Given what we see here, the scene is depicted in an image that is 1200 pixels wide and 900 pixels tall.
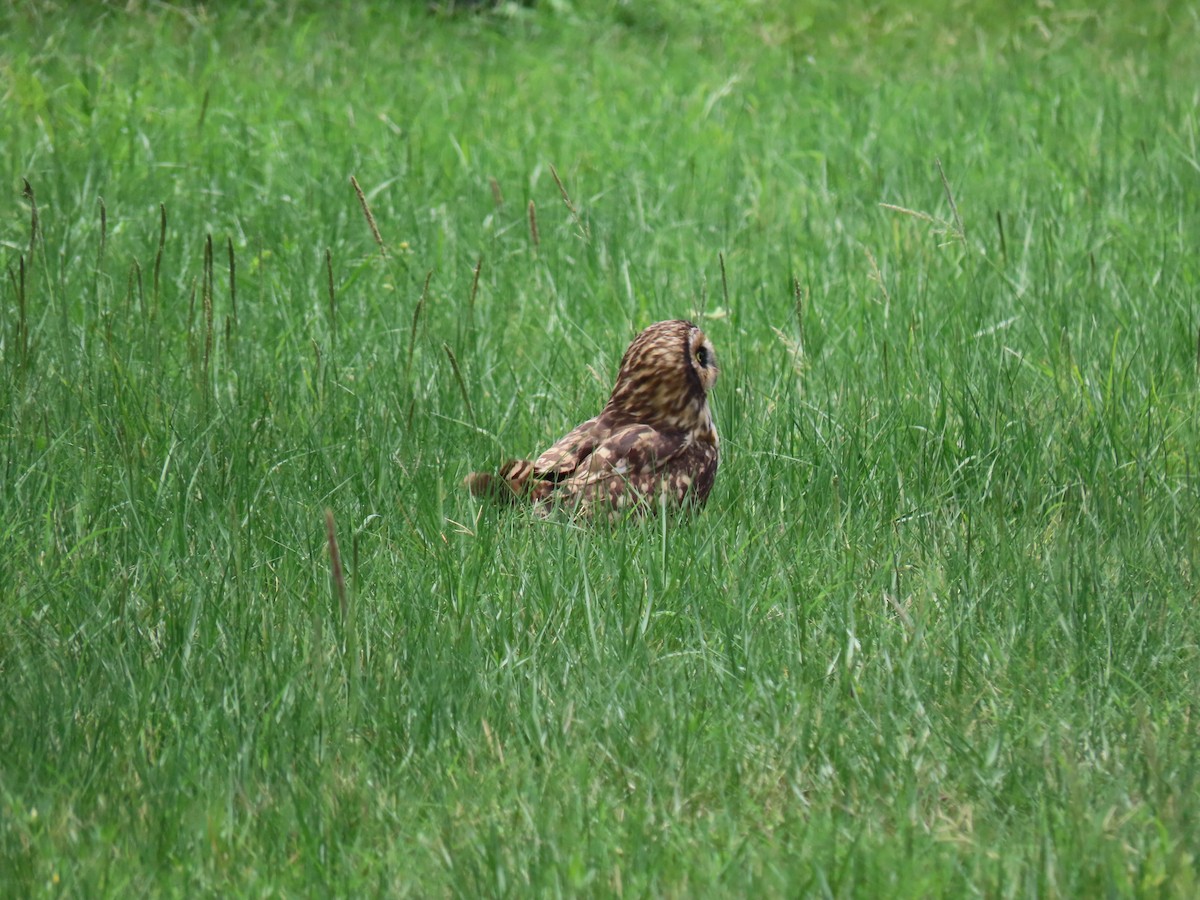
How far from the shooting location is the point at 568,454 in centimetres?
435

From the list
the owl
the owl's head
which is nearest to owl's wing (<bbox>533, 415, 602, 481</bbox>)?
the owl

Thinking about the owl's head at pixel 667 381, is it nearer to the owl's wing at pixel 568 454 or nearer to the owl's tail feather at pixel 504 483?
the owl's wing at pixel 568 454

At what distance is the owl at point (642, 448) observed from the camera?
4180 millimetres

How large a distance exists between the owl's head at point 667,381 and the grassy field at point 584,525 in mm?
207

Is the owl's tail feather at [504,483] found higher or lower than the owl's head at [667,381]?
lower

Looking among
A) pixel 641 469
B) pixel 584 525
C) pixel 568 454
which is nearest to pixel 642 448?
pixel 641 469

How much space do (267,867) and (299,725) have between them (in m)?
0.37

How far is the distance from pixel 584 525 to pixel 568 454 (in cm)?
34

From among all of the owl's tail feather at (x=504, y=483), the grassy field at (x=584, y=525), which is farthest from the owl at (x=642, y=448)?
the grassy field at (x=584, y=525)

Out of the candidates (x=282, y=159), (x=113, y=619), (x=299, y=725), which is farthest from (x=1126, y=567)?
(x=282, y=159)

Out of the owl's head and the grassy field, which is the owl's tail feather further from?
the owl's head

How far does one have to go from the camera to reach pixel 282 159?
23.5 ft

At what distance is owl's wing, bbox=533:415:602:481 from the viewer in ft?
14.1

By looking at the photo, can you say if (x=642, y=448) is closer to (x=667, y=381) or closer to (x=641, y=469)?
(x=641, y=469)
